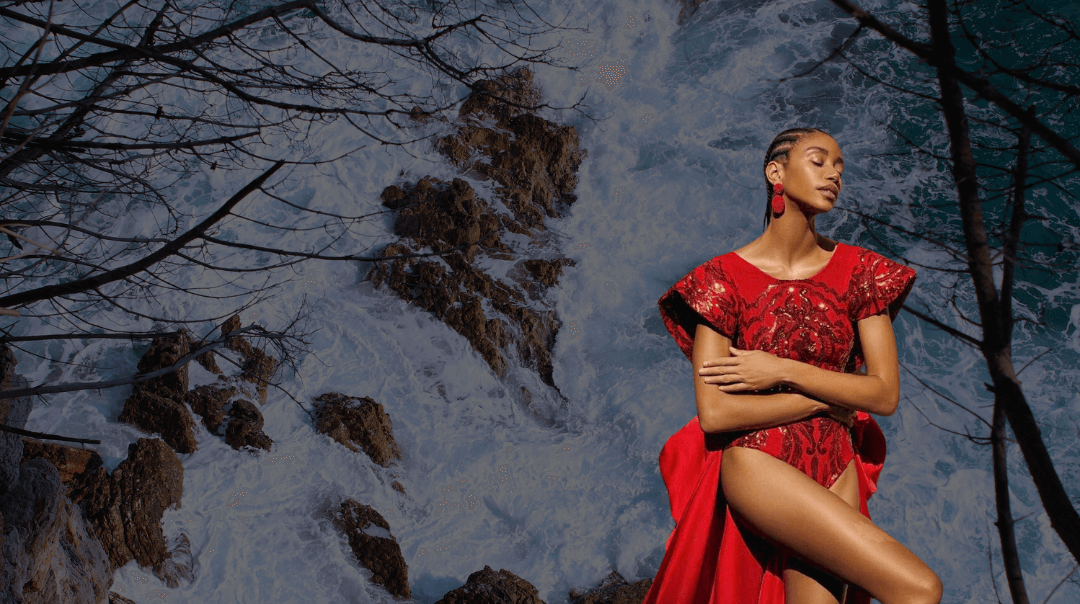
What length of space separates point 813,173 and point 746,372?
567 mm

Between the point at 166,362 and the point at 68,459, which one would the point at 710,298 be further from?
the point at 166,362

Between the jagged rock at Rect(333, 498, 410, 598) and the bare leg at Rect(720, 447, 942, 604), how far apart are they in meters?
4.91

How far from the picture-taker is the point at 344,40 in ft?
42.5

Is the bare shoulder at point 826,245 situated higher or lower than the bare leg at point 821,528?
higher

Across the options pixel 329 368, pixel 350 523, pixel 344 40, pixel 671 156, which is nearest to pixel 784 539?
pixel 350 523

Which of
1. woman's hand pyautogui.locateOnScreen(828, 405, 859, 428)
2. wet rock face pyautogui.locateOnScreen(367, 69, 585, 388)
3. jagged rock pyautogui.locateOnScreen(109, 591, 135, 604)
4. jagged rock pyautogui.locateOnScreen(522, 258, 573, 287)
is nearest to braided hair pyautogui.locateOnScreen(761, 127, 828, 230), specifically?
woman's hand pyautogui.locateOnScreen(828, 405, 859, 428)

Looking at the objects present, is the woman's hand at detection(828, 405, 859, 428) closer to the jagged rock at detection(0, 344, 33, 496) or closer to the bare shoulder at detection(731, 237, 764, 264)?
the bare shoulder at detection(731, 237, 764, 264)

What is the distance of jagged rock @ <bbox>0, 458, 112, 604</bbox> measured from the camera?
3689 mm

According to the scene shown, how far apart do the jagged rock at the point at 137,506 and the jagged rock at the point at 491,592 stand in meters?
2.25

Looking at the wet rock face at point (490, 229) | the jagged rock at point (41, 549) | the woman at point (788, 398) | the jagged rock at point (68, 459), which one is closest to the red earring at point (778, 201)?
the woman at point (788, 398)

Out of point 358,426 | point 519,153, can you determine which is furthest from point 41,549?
point 519,153

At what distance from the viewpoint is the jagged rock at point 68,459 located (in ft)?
18.9

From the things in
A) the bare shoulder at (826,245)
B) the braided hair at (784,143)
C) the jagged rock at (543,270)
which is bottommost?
the bare shoulder at (826,245)

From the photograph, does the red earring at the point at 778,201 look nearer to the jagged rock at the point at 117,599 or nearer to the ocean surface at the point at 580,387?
the ocean surface at the point at 580,387
